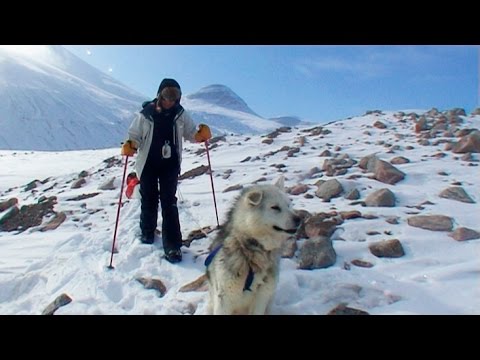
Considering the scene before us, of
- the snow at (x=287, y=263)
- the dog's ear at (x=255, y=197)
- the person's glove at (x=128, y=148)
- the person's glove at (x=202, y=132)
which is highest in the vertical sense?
the person's glove at (x=202, y=132)

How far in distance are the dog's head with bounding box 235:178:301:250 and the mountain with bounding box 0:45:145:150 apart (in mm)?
108550

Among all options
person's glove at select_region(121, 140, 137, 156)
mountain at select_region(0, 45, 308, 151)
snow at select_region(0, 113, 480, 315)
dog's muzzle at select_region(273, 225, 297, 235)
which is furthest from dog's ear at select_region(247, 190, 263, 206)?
mountain at select_region(0, 45, 308, 151)

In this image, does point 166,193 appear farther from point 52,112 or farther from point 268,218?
point 52,112

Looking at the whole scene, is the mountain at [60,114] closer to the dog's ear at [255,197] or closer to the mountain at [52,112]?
the mountain at [52,112]

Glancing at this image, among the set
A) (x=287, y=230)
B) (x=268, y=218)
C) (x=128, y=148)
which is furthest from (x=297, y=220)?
(x=128, y=148)

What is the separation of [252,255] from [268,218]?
480 mm

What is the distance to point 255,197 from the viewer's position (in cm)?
412

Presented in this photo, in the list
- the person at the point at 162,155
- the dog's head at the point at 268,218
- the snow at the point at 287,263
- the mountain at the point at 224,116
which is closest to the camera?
the dog's head at the point at 268,218

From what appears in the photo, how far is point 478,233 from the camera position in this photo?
5.90 metres

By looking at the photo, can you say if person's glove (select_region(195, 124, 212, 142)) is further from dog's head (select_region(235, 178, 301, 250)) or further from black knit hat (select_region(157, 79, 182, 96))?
dog's head (select_region(235, 178, 301, 250))

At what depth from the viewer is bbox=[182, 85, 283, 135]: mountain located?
128 meters

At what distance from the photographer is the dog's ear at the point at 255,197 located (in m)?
4.11

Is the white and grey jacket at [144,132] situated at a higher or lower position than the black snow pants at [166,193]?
higher

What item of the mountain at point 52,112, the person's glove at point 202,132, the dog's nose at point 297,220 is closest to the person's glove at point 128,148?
the person's glove at point 202,132
